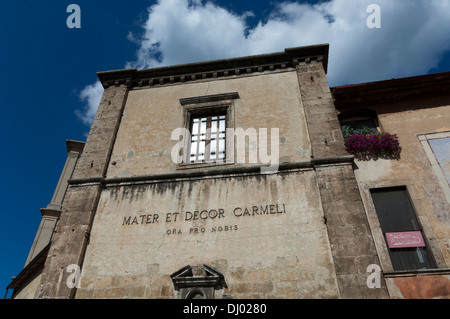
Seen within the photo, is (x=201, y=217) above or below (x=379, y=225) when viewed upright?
above

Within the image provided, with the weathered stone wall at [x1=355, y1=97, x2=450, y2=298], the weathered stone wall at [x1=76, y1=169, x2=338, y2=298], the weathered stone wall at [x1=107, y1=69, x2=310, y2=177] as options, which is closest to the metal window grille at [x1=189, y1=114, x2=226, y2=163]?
the weathered stone wall at [x1=107, y1=69, x2=310, y2=177]

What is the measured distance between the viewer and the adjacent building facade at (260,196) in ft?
21.7

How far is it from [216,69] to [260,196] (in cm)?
504

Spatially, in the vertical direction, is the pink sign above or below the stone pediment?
above

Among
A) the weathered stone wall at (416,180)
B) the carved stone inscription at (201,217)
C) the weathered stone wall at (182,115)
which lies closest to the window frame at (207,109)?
the weathered stone wall at (182,115)

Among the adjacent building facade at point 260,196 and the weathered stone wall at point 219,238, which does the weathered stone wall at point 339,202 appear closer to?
the adjacent building facade at point 260,196

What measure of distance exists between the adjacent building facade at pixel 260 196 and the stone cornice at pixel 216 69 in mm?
65

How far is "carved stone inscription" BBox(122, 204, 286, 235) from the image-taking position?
734 cm

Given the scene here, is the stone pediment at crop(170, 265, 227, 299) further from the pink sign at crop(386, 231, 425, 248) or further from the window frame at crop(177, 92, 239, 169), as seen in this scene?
the pink sign at crop(386, 231, 425, 248)

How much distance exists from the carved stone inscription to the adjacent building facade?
0.09ft

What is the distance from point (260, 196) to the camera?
24.9 ft

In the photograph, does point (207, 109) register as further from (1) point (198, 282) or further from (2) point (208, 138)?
(1) point (198, 282)

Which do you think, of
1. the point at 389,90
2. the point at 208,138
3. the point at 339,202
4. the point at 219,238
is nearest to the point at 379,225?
the point at 339,202
